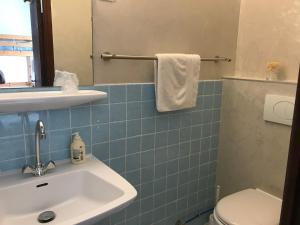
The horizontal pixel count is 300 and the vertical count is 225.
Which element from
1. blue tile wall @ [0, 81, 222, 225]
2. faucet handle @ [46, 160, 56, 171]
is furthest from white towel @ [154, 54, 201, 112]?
faucet handle @ [46, 160, 56, 171]

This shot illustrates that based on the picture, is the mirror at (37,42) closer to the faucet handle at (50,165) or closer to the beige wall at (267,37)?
the faucet handle at (50,165)

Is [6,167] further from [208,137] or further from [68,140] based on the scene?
[208,137]

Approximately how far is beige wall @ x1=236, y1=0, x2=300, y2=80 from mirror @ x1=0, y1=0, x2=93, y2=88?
121 centimetres

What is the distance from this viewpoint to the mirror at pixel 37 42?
1182 millimetres

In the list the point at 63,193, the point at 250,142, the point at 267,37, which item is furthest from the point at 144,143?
the point at 267,37

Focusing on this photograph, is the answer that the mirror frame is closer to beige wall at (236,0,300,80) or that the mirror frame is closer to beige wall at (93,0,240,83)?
beige wall at (93,0,240,83)

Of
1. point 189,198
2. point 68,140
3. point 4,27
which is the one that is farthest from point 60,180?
point 189,198

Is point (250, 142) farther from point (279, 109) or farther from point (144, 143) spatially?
point (144, 143)

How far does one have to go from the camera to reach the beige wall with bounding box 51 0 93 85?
128cm

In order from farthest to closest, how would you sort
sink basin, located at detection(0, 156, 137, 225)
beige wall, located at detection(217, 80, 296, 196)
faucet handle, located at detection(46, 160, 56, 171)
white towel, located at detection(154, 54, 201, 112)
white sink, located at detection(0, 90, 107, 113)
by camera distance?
1. beige wall, located at detection(217, 80, 296, 196)
2. white towel, located at detection(154, 54, 201, 112)
3. faucet handle, located at detection(46, 160, 56, 171)
4. sink basin, located at detection(0, 156, 137, 225)
5. white sink, located at detection(0, 90, 107, 113)

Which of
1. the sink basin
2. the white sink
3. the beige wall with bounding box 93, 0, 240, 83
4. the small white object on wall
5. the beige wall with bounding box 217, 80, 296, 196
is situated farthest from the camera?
the beige wall with bounding box 217, 80, 296, 196

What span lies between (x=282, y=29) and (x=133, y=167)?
1.34 metres

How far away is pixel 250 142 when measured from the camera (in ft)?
6.43

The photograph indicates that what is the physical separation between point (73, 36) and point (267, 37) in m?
1.31
